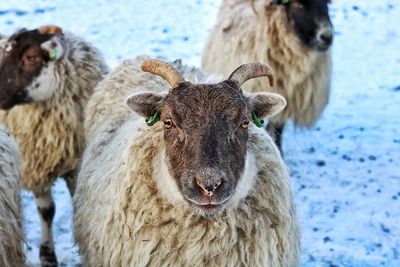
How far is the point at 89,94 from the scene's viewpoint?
568 cm

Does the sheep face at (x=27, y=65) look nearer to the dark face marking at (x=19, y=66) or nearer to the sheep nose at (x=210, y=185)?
the dark face marking at (x=19, y=66)

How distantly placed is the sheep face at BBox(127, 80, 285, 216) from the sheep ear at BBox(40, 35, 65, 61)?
76.5 inches

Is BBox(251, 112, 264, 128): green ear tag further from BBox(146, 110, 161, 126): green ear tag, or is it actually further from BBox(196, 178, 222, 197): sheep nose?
BBox(196, 178, 222, 197): sheep nose

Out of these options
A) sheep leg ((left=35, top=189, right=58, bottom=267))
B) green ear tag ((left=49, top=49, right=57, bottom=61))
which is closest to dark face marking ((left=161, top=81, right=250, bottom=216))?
green ear tag ((left=49, top=49, right=57, bottom=61))

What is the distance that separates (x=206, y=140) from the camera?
3.37m

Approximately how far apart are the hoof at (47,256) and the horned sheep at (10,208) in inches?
56.3

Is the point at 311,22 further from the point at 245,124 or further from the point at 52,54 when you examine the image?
the point at 245,124

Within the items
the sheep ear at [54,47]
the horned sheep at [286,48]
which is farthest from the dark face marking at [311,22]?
the sheep ear at [54,47]

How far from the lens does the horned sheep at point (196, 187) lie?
3.42 metres

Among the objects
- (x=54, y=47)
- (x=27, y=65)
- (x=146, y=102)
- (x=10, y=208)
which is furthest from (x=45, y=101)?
(x=146, y=102)

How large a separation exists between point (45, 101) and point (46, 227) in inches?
40.3

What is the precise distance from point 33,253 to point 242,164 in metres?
2.88

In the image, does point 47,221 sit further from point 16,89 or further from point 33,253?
point 16,89

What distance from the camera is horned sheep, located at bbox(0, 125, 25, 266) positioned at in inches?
153
